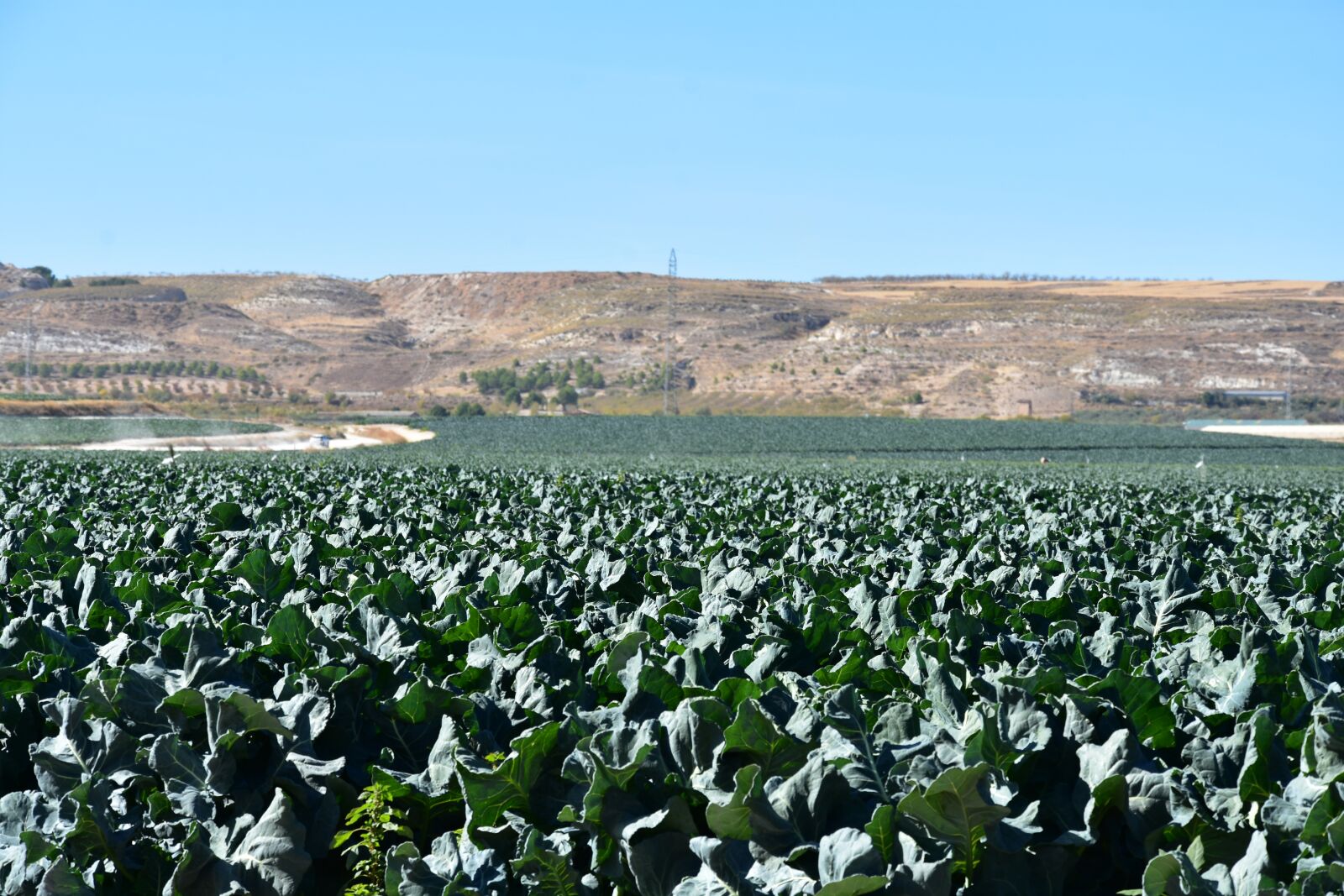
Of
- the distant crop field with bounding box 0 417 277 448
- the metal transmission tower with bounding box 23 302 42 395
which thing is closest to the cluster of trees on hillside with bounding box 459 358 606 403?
the metal transmission tower with bounding box 23 302 42 395

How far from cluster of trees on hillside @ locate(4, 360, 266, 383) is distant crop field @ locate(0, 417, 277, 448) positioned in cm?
4489

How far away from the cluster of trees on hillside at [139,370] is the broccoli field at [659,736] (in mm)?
134809

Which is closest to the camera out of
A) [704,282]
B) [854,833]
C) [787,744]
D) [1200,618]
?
[854,833]

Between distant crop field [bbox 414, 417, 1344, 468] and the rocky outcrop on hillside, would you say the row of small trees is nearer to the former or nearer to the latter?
distant crop field [bbox 414, 417, 1344, 468]

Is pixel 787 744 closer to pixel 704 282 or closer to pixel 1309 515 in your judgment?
pixel 1309 515

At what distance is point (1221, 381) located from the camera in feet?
410

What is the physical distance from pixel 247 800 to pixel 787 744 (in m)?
1.46

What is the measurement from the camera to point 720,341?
14362 cm

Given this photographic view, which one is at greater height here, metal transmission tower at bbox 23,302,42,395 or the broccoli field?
metal transmission tower at bbox 23,302,42,395

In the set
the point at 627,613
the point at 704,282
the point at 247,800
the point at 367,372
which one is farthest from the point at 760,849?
the point at 704,282

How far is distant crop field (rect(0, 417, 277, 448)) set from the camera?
69.5 meters

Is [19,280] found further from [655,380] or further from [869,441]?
[869,441]

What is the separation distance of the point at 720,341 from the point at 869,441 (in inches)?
2722

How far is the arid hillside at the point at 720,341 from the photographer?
125 meters
